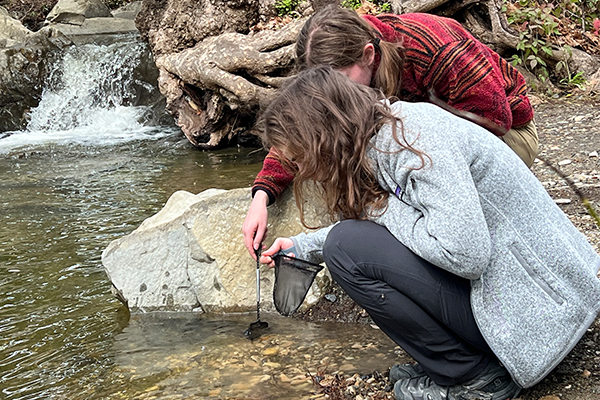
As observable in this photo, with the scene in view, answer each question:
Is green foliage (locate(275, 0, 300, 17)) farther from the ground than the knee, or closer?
farther from the ground

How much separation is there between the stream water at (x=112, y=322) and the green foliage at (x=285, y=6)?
5.49 feet

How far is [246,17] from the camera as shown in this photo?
7570mm

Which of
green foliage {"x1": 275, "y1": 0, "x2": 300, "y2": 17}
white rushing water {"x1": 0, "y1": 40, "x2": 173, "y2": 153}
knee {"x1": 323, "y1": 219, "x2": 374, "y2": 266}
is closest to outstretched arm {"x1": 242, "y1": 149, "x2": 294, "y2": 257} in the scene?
knee {"x1": 323, "y1": 219, "x2": 374, "y2": 266}

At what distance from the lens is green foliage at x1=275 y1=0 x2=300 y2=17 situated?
7352mm

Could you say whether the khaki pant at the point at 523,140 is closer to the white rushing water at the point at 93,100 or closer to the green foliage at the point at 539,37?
the green foliage at the point at 539,37

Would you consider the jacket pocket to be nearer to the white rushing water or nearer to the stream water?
the stream water

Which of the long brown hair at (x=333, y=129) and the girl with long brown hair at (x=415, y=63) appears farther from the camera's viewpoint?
the girl with long brown hair at (x=415, y=63)

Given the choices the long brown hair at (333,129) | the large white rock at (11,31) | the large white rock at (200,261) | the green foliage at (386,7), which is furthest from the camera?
the large white rock at (11,31)

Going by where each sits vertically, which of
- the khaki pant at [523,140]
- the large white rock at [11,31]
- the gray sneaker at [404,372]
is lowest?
the gray sneaker at [404,372]

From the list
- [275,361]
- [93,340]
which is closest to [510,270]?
[275,361]

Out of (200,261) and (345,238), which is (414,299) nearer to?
(345,238)

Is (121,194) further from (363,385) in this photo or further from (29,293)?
(363,385)

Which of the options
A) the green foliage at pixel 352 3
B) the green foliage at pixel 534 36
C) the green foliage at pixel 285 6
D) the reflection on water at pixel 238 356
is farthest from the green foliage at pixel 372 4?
the reflection on water at pixel 238 356

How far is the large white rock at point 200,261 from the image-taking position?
3.11m
